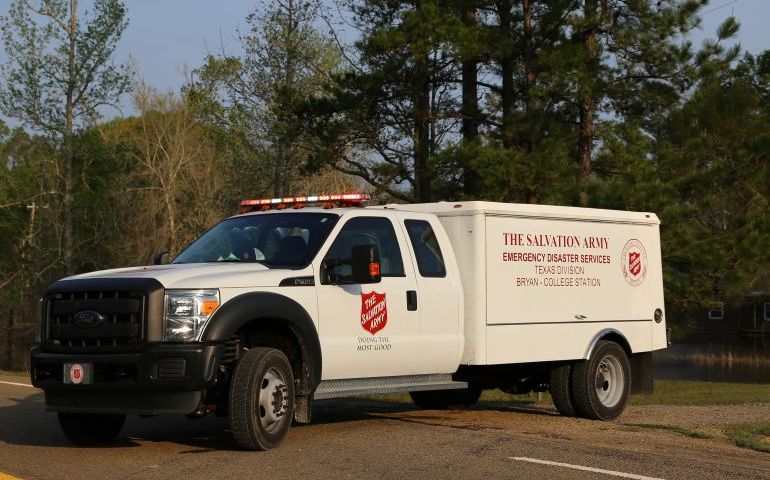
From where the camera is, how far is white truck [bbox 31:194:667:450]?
29.5ft

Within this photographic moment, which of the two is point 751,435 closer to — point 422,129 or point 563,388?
point 563,388

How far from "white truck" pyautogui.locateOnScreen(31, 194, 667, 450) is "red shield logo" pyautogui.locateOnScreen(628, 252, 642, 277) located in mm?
23

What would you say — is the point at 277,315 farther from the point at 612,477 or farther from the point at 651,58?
the point at 651,58

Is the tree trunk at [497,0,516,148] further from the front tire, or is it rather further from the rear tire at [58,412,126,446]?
the front tire

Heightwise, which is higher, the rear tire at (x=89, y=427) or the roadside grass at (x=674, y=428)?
the rear tire at (x=89, y=427)

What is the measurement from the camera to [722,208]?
86.2 ft

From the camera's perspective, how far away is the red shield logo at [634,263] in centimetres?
1312

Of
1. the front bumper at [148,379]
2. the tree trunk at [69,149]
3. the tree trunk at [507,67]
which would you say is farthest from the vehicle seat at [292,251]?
the tree trunk at [69,149]

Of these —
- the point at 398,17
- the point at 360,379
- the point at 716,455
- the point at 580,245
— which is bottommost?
the point at 716,455

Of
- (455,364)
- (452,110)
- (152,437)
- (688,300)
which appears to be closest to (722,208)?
(688,300)

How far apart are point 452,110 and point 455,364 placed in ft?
56.2

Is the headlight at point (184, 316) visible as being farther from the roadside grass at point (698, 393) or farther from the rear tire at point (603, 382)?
the roadside grass at point (698, 393)

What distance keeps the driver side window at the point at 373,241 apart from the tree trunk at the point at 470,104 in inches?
565

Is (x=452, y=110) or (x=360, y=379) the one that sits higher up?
(x=452, y=110)
